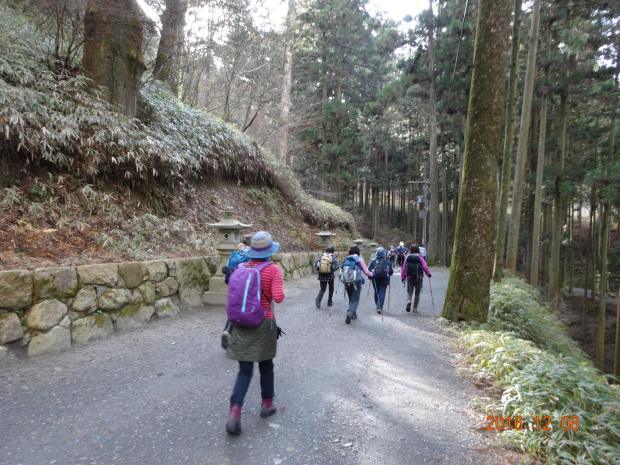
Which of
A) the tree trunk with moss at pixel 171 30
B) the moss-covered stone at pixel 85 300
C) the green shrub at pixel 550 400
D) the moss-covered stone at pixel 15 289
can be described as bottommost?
the green shrub at pixel 550 400

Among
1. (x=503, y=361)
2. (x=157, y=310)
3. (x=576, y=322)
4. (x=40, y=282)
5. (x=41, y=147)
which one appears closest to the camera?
(x=40, y=282)

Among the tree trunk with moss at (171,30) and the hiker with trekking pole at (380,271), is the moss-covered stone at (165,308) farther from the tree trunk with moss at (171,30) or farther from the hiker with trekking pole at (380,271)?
the tree trunk with moss at (171,30)

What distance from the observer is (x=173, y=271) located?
265 inches

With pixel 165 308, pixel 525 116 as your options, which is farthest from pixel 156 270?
pixel 525 116

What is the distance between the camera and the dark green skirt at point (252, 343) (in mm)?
3070

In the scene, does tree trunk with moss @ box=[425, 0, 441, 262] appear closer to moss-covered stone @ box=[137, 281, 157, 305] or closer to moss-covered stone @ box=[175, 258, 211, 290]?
moss-covered stone @ box=[175, 258, 211, 290]

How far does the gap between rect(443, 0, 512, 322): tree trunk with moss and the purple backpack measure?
17.0 ft

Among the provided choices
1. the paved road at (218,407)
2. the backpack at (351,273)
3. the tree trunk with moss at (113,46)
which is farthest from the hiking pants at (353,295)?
the tree trunk with moss at (113,46)

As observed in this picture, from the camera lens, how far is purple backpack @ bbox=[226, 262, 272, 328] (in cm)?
304

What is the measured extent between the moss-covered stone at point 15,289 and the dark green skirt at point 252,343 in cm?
273

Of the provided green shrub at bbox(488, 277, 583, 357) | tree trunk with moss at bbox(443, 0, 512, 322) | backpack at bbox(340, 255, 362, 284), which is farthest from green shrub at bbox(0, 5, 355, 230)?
green shrub at bbox(488, 277, 583, 357)

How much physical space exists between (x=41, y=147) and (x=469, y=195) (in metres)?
7.22

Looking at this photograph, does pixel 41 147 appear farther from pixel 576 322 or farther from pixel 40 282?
pixel 576 322

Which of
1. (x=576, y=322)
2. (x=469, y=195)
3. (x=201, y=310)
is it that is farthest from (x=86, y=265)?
(x=576, y=322)
